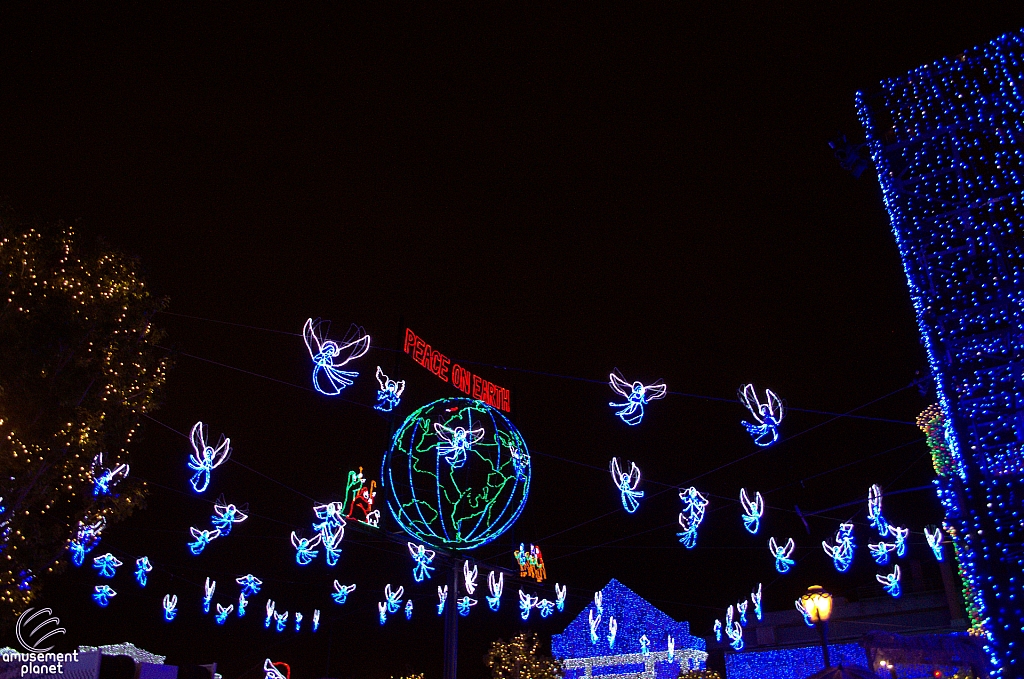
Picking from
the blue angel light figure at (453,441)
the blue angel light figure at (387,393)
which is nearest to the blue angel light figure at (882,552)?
the blue angel light figure at (453,441)

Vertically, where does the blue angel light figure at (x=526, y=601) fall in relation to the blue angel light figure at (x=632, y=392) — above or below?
below

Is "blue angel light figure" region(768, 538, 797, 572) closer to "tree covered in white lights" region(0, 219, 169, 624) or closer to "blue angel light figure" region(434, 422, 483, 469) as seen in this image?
"blue angel light figure" region(434, 422, 483, 469)

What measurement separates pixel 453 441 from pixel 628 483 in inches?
131

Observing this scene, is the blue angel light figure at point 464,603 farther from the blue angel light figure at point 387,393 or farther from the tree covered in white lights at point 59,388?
the tree covered in white lights at point 59,388

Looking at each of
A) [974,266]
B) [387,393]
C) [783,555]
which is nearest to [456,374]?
[387,393]

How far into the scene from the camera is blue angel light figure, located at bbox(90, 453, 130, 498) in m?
11.6

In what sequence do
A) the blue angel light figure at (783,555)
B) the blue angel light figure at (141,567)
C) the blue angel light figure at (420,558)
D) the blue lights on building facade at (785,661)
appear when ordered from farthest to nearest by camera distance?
1. the blue lights on building facade at (785,661)
2. the blue angel light figure at (141,567)
3. the blue angel light figure at (420,558)
4. the blue angel light figure at (783,555)

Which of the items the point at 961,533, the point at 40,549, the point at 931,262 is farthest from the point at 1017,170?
the point at 40,549

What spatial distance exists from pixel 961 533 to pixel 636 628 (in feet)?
79.6

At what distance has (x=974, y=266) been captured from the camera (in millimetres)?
11242

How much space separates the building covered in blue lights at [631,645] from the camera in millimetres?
31953

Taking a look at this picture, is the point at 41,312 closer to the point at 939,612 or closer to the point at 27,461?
the point at 27,461

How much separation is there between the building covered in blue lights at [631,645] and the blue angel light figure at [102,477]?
23.2m

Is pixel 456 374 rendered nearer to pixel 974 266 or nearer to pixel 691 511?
pixel 691 511
